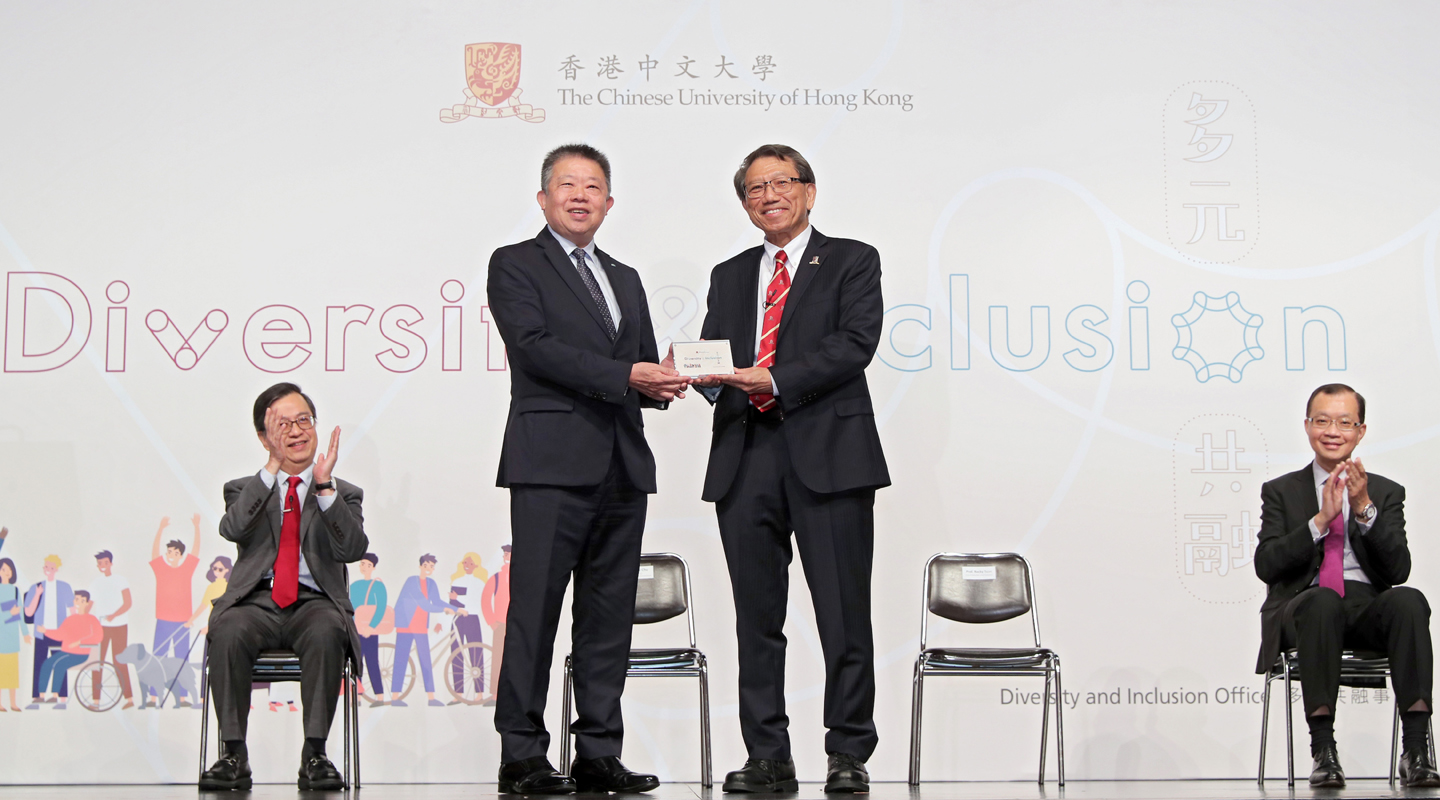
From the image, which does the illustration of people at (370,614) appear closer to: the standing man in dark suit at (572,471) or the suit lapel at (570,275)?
the standing man in dark suit at (572,471)

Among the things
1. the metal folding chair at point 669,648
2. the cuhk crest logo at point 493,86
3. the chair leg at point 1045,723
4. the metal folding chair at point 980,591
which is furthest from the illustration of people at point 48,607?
the chair leg at point 1045,723

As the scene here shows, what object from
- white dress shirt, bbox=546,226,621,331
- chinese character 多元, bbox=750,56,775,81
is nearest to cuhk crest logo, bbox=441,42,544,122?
chinese character 多元, bbox=750,56,775,81

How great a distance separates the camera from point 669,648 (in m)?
4.31

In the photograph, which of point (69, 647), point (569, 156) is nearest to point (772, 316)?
point (569, 156)

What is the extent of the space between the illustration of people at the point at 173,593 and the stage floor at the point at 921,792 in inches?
21.5

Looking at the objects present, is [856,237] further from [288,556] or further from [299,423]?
[288,556]

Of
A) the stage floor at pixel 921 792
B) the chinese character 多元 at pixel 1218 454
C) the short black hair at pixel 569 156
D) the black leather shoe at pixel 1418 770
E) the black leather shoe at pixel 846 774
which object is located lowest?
the stage floor at pixel 921 792

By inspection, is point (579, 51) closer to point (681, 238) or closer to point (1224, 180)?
point (681, 238)

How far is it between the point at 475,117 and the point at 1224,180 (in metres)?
3.14

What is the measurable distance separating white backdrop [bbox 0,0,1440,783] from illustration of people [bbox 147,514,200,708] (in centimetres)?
7

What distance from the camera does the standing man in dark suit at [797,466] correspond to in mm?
3309

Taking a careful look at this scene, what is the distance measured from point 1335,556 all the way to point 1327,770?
0.72 meters

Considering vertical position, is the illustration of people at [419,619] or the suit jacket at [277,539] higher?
the suit jacket at [277,539]

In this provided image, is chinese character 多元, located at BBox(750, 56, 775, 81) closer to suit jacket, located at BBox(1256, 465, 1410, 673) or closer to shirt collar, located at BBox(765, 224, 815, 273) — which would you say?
shirt collar, located at BBox(765, 224, 815, 273)
